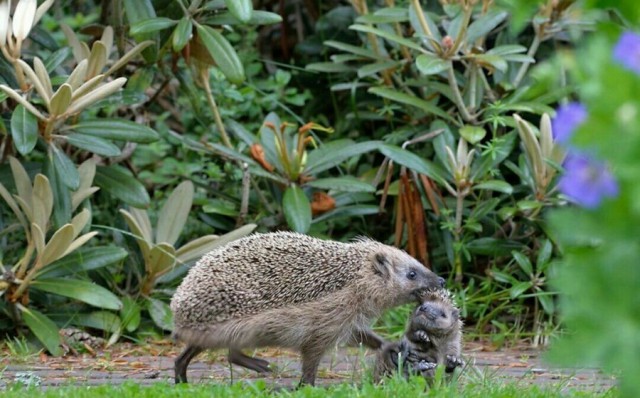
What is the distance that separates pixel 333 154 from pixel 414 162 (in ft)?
2.16

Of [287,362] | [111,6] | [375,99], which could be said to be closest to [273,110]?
[375,99]

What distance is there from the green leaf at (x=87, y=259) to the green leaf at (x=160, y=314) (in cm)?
48

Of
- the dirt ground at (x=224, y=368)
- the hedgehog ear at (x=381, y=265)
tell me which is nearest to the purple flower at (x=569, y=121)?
the dirt ground at (x=224, y=368)

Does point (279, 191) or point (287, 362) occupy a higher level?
point (279, 191)

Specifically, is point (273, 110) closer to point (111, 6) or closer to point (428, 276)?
point (111, 6)

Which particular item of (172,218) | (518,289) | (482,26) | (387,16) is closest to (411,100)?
(387,16)

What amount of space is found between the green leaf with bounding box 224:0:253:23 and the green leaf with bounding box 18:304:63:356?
2494mm

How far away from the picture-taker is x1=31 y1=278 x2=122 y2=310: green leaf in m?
7.71

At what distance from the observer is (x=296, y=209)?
8375 millimetres

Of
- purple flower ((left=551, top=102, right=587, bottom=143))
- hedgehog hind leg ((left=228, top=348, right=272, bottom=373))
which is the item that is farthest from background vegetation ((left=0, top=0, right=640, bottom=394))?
purple flower ((left=551, top=102, right=587, bottom=143))

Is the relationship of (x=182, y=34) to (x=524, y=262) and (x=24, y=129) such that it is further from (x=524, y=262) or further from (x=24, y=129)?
(x=524, y=262)

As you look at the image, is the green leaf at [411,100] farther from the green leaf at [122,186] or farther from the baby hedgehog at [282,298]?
the baby hedgehog at [282,298]

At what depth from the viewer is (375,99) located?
32.5 ft

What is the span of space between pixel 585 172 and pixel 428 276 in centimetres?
395
